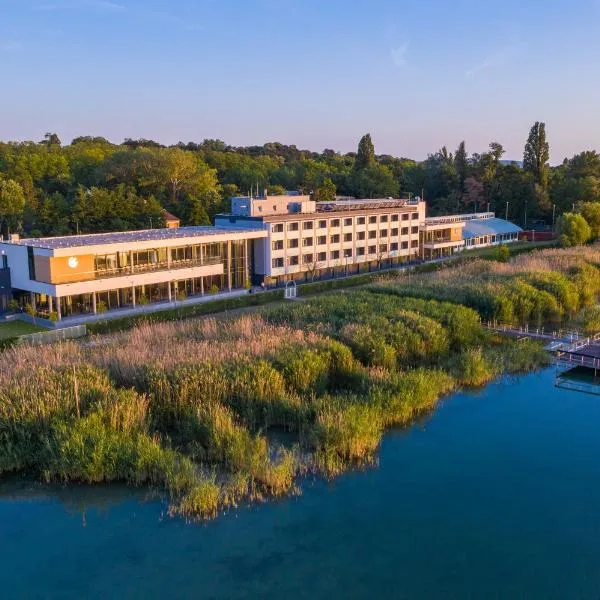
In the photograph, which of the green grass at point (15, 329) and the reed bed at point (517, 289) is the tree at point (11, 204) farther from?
the reed bed at point (517, 289)

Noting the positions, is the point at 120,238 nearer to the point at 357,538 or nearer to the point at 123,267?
the point at 123,267

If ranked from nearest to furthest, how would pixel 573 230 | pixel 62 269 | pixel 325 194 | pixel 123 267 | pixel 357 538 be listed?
pixel 357 538
pixel 62 269
pixel 123 267
pixel 573 230
pixel 325 194

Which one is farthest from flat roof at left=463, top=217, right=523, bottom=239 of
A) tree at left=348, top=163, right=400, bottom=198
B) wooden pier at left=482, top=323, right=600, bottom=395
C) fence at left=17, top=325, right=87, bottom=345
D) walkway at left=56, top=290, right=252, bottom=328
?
fence at left=17, top=325, right=87, bottom=345

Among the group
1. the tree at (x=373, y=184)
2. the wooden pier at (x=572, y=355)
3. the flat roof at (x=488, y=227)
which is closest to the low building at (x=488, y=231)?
the flat roof at (x=488, y=227)

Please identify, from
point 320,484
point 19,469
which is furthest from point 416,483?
point 19,469

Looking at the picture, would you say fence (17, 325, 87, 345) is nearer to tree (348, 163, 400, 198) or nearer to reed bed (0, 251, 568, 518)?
reed bed (0, 251, 568, 518)

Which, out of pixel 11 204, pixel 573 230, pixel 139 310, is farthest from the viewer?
pixel 573 230

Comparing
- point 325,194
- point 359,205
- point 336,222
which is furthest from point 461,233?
point 336,222
